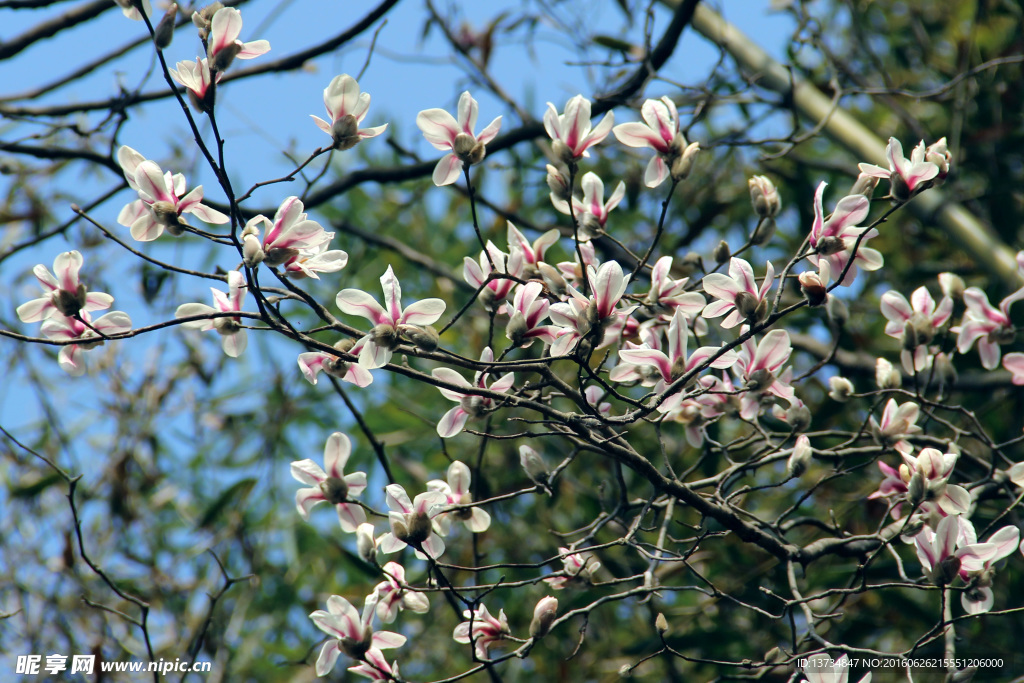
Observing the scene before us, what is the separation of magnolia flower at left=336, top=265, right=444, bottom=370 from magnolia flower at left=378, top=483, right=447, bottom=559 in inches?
8.2

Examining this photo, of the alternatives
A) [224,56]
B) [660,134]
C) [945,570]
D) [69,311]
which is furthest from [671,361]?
[69,311]

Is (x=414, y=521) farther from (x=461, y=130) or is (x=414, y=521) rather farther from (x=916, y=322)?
(x=916, y=322)

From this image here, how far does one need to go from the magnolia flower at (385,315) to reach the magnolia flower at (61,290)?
37cm

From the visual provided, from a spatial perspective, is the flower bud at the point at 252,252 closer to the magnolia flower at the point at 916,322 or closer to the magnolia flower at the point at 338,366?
the magnolia flower at the point at 338,366

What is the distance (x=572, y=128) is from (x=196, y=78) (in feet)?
1.57

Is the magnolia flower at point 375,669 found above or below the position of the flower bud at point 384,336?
below

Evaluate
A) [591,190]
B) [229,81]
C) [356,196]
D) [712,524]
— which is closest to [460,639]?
[591,190]

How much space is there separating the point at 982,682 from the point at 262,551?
2.07 meters

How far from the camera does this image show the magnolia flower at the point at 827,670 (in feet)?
3.54

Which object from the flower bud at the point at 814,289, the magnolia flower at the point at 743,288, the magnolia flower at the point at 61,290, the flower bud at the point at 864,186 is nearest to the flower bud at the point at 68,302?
the magnolia flower at the point at 61,290

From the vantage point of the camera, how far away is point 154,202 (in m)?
1.03

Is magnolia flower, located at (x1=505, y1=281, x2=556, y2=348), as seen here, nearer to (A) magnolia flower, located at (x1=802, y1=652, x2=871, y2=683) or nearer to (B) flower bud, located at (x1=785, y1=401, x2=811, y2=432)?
(B) flower bud, located at (x1=785, y1=401, x2=811, y2=432)

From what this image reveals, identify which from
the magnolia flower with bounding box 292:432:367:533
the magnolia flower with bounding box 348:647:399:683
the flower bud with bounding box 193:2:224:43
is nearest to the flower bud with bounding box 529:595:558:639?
the magnolia flower with bounding box 348:647:399:683

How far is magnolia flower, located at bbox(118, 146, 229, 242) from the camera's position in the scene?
1026 millimetres
